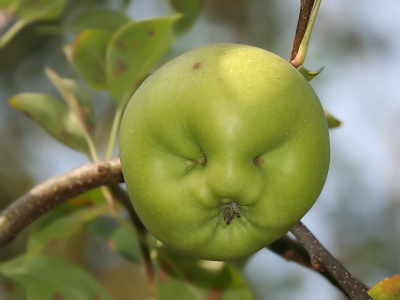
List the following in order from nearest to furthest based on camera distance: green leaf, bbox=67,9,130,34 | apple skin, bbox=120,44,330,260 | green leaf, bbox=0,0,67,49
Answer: apple skin, bbox=120,44,330,260 < green leaf, bbox=0,0,67,49 < green leaf, bbox=67,9,130,34

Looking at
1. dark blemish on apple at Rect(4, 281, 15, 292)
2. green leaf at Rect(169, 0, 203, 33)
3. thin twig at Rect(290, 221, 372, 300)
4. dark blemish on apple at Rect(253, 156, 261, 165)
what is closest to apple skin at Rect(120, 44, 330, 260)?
dark blemish on apple at Rect(253, 156, 261, 165)

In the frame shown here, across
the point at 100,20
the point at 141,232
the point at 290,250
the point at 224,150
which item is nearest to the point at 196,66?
the point at 224,150

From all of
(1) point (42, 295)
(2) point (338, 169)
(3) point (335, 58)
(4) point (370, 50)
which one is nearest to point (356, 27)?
(4) point (370, 50)

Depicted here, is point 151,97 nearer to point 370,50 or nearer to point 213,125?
point 213,125

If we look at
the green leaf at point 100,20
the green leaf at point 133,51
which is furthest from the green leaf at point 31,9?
the green leaf at point 133,51

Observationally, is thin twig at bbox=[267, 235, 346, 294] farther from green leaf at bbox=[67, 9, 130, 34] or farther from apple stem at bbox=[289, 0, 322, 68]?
green leaf at bbox=[67, 9, 130, 34]

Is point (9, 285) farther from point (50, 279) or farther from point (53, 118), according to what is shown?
point (53, 118)
